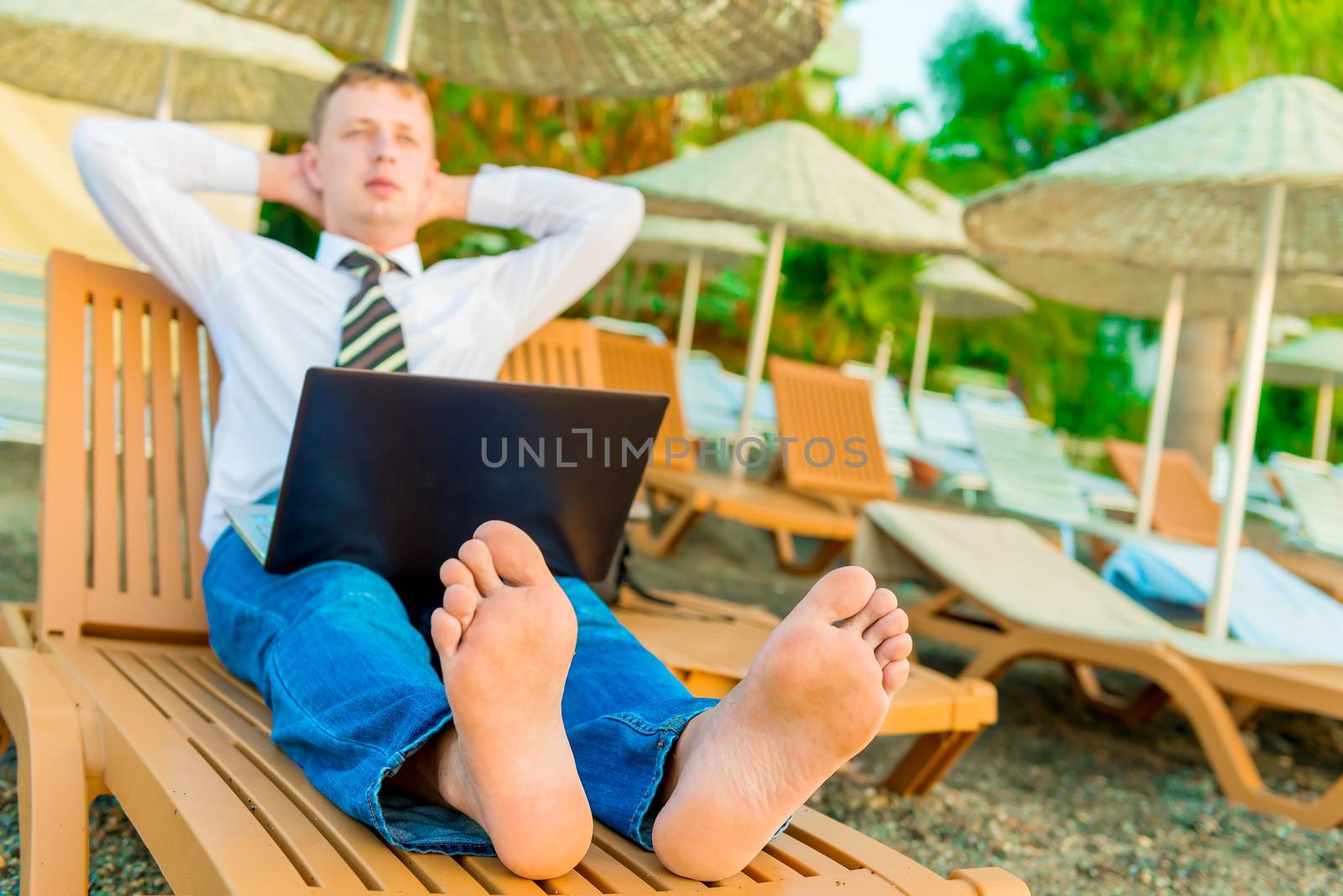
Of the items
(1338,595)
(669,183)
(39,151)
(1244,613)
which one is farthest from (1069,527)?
(39,151)

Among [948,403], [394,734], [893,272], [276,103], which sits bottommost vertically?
[948,403]

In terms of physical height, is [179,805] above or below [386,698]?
below

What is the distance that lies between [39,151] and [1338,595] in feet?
23.5

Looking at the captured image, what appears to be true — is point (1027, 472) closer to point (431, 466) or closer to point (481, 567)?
point (431, 466)

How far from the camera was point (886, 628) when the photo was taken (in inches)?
48.9

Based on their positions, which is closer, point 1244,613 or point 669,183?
point 1244,613

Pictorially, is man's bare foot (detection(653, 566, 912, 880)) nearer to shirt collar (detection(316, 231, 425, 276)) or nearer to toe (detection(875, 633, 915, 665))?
toe (detection(875, 633, 915, 665))

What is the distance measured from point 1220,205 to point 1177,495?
351cm

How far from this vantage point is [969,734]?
246cm

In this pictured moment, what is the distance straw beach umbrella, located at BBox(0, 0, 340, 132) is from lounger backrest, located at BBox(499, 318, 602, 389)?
251 cm

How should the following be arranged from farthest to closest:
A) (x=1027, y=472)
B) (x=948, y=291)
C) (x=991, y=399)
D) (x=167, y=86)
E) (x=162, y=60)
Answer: (x=991, y=399) < (x=948, y=291) < (x=1027, y=472) < (x=162, y=60) < (x=167, y=86)

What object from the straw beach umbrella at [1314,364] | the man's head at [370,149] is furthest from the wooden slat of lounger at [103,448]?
the straw beach umbrella at [1314,364]

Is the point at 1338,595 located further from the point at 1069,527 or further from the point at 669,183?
the point at 669,183

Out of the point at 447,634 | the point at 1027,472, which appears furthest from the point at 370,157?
the point at 1027,472
